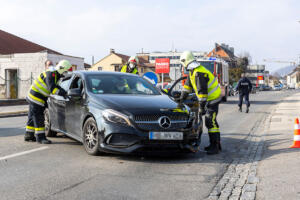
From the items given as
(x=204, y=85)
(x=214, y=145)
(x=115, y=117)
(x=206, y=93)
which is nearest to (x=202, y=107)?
(x=206, y=93)

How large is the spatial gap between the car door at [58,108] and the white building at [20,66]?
19.4m

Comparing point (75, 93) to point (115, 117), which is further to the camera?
point (75, 93)

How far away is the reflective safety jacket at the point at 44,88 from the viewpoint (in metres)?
7.88

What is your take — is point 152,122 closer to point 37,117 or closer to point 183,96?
point 183,96

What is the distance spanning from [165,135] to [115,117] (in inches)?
32.4

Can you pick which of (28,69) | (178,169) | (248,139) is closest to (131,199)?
(178,169)

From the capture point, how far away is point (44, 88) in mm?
8125

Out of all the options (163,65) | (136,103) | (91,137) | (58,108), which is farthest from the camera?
(163,65)

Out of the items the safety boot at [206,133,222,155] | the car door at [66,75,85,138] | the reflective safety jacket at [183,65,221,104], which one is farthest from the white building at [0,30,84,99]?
the safety boot at [206,133,222,155]

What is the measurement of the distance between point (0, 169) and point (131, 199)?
2441mm

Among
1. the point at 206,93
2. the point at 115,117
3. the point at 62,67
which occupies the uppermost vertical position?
the point at 62,67

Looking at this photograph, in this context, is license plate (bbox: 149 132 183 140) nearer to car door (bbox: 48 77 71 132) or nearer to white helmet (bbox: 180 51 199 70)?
white helmet (bbox: 180 51 199 70)

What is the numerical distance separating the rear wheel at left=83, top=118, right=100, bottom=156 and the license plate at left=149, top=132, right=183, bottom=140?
0.92 meters

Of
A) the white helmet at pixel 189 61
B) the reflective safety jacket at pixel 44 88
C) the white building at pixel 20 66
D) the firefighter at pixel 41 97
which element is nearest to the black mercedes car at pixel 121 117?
the reflective safety jacket at pixel 44 88
